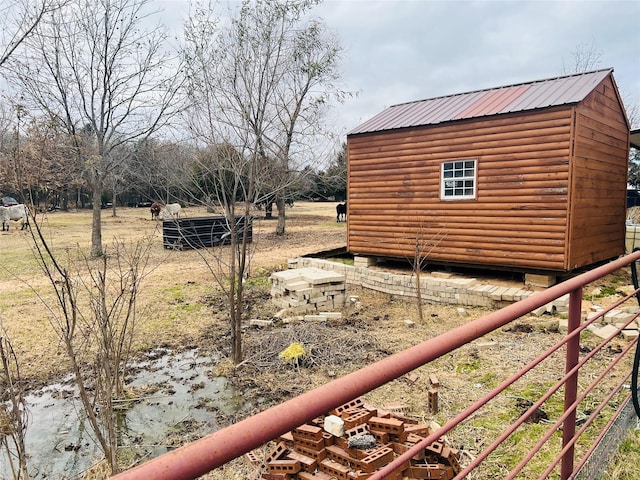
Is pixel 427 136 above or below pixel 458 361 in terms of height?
above

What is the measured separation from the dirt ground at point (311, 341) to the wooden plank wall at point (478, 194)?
890 millimetres

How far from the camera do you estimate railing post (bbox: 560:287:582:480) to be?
1699 mm

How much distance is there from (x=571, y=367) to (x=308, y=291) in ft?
17.6

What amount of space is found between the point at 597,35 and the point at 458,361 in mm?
21980

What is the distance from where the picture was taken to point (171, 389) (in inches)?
179

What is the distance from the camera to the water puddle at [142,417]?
3.47m

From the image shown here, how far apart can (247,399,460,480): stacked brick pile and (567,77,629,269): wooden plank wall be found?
5.67 m

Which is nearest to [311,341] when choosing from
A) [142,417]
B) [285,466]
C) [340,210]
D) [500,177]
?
[142,417]

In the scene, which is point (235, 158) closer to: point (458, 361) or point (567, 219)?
point (458, 361)

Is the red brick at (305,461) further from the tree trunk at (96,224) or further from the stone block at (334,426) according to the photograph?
the tree trunk at (96,224)

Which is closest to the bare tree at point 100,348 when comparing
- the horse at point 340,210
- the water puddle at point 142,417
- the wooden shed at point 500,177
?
the water puddle at point 142,417

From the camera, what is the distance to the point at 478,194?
320 inches

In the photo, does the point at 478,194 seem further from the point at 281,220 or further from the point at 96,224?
the point at 281,220

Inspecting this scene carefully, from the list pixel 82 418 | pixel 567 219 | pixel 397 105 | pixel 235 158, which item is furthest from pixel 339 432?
pixel 397 105
